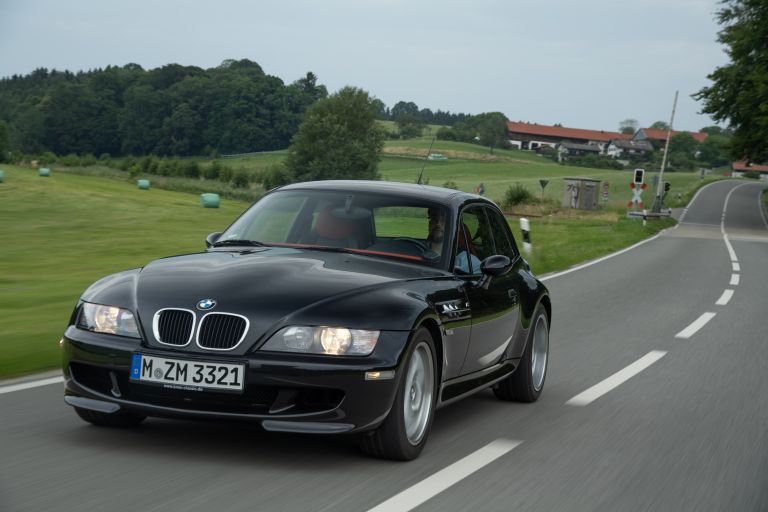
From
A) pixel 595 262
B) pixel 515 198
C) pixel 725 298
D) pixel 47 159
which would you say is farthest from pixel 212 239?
pixel 47 159

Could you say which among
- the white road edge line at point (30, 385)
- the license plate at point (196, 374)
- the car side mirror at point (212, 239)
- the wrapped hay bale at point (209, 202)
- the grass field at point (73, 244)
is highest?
the car side mirror at point (212, 239)

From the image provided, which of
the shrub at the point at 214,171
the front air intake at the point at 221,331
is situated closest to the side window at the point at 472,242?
the front air intake at the point at 221,331

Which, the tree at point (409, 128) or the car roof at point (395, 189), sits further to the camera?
the tree at point (409, 128)

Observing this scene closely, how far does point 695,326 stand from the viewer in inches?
516

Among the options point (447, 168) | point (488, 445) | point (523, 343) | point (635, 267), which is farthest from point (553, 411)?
point (447, 168)

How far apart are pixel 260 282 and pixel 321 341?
0.50 meters

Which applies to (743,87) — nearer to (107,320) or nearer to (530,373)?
(530,373)

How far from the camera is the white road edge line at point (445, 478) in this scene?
455 cm

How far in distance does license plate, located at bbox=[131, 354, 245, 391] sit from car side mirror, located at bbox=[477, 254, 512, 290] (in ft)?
7.05

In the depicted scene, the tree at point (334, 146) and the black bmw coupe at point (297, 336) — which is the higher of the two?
the black bmw coupe at point (297, 336)

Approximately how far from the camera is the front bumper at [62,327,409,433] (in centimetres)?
495

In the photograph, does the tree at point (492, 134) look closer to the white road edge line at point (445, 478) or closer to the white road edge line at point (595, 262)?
the white road edge line at point (595, 262)

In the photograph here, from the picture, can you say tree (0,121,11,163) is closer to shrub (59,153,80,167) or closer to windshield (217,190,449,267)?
shrub (59,153,80,167)

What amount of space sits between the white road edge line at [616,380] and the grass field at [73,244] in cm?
392
